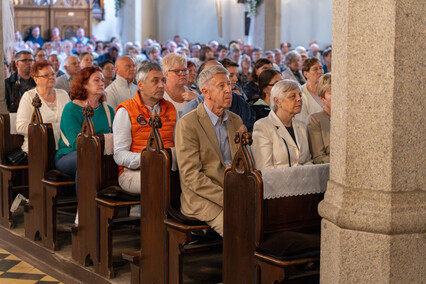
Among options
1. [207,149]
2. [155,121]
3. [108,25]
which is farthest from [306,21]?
[155,121]

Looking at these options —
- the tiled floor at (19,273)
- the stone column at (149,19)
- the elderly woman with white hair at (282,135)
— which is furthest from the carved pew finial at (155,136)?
the stone column at (149,19)

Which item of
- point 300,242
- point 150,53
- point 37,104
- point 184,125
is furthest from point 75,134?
point 150,53

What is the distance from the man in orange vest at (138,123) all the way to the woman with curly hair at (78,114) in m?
0.54

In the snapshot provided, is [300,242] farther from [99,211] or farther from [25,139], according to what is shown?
[25,139]

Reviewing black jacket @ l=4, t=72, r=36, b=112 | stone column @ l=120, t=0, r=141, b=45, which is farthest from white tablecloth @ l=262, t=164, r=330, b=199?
stone column @ l=120, t=0, r=141, b=45

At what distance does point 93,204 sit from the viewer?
454 centimetres

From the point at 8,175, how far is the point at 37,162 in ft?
1.90

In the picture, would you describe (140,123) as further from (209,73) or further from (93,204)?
(209,73)

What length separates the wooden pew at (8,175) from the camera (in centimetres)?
567

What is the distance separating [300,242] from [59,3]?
17360mm

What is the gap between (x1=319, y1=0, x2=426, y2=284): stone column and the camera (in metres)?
2.82

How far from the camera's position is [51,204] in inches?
198

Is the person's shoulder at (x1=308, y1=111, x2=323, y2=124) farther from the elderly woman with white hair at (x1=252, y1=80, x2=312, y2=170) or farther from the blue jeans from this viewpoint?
the blue jeans

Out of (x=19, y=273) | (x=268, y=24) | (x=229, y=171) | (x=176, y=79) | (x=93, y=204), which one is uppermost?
(x=268, y=24)
